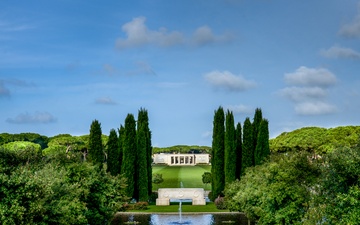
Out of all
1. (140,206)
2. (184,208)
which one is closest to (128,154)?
(140,206)

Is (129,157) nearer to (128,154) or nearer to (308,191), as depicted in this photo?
(128,154)

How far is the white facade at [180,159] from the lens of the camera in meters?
140

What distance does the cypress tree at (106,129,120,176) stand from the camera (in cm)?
5288

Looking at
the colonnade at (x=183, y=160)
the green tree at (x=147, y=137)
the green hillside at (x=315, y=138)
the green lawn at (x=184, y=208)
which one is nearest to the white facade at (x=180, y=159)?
the colonnade at (x=183, y=160)

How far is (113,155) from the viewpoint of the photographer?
174 ft

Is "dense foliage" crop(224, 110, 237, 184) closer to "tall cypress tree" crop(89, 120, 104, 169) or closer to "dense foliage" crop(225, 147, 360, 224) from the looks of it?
"tall cypress tree" crop(89, 120, 104, 169)

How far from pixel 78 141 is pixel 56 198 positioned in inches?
2990

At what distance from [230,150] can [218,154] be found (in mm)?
1549

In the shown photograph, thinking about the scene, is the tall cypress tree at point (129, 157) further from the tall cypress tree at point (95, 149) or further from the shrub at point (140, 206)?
the shrub at point (140, 206)

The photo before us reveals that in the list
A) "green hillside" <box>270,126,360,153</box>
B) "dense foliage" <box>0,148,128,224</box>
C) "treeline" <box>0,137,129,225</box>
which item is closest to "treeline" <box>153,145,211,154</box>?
"green hillside" <box>270,126,360,153</box>

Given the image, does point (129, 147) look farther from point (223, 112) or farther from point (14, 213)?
point (14, 213)

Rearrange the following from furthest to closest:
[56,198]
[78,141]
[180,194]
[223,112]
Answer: [78,141] → [223,112] → [180,194] → [56,198]

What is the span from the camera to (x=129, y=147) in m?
52.5

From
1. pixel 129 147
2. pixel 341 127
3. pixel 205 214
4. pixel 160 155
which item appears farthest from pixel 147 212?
pixel 160 155
